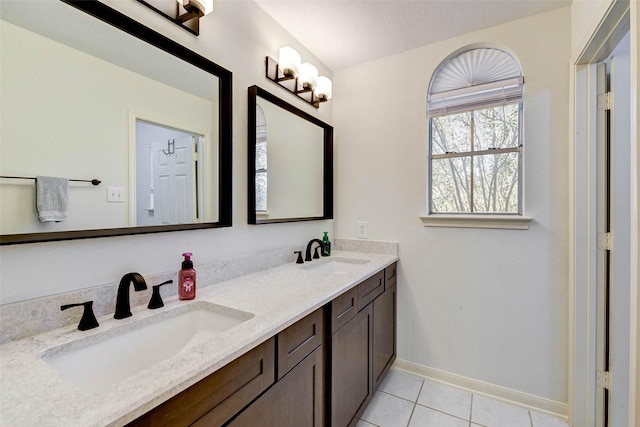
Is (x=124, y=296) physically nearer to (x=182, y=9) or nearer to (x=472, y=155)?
(x=182, y=9)

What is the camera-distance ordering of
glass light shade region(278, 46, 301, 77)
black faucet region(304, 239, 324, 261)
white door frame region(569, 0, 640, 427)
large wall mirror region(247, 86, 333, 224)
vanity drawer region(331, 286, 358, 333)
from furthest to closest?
black faucet region(304, 239, 324, 261) < glass light shade region(278, 46, 301, 77) < large wall mirror region(247, 86, 333, 224) < white door frame region(569, 0, 640, 427) < vanity drawer region(331, 286, 358, 333)

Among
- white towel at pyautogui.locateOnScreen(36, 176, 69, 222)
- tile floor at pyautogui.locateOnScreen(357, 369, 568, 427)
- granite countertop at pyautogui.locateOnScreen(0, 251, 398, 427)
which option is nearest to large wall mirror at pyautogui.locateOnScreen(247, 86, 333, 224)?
granite countertop at pyautogui.locateOnScreen(0, 251, 398, 427)

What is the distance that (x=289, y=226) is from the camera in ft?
6.38

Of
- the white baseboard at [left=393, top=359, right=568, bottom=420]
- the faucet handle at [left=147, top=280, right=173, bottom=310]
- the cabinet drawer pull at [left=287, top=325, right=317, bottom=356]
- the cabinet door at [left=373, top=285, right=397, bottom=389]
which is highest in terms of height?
the faucet handle at [left=147, top=280, right=173, bottom=310]

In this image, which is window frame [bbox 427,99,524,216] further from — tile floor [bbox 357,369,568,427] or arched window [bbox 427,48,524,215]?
tile floor [bbox 357,369,568,427]

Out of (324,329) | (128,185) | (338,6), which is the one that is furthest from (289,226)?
(338,6)

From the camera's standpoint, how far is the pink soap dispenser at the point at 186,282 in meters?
1.16

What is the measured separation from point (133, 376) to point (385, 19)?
2.10m

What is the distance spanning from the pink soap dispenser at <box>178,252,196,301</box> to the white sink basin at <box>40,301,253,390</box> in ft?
0.17

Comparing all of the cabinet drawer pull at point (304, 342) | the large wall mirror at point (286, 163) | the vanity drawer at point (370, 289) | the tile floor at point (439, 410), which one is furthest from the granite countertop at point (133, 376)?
the tile floor at point (439, 410)

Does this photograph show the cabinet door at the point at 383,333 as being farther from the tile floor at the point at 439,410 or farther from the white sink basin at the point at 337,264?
the white sink basin at the point at 337,264

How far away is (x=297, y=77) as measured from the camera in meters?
1.88

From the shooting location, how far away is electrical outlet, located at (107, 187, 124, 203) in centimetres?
102

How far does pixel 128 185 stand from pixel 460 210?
1954 mm
